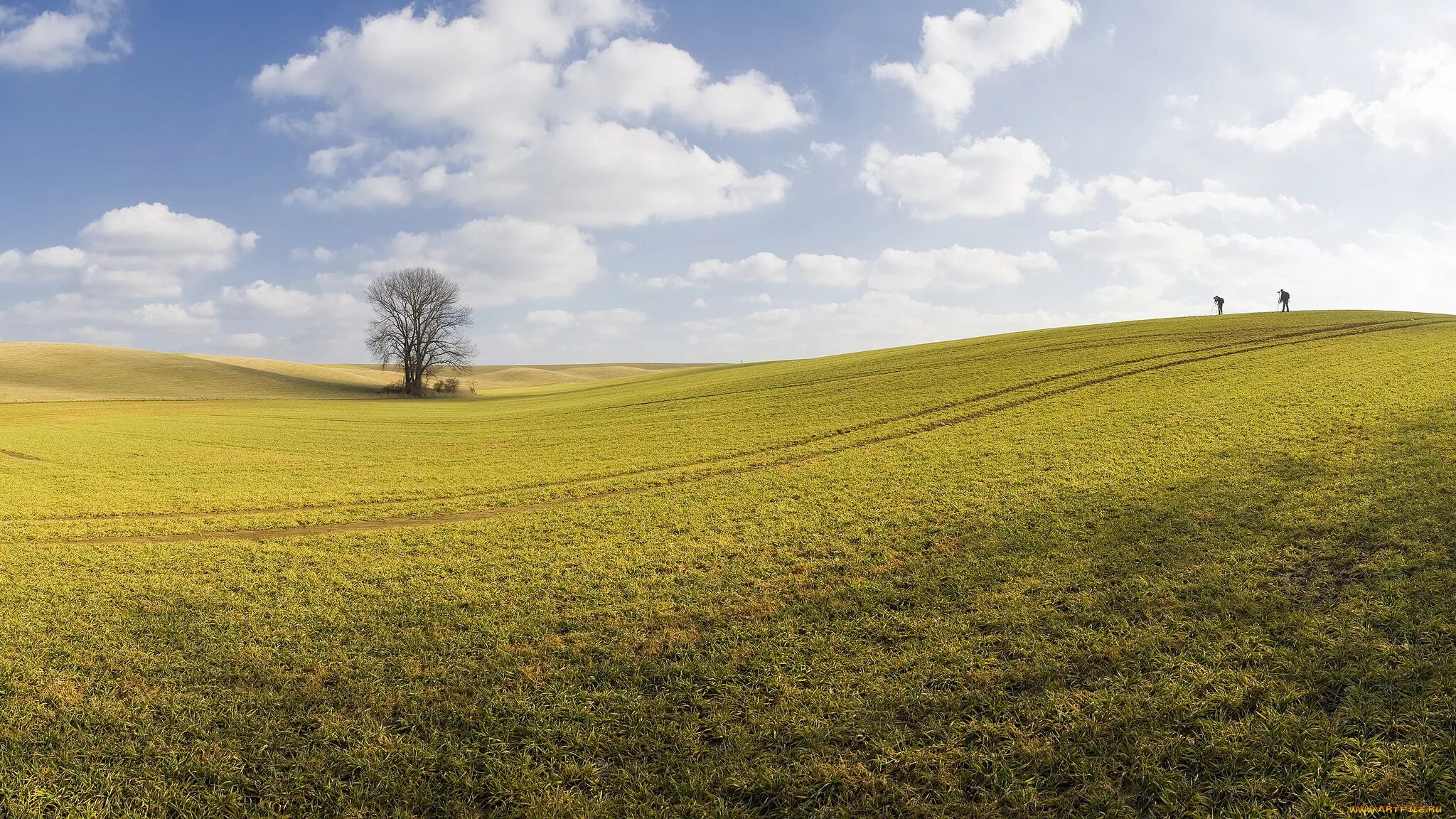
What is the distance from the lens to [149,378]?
70.5 meters

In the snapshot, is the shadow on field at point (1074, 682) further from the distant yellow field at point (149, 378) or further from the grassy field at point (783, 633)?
the distant yellow field at point (149, 378)

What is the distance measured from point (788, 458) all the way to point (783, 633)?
504 inches

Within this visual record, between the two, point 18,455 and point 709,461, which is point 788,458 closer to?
point 709,461

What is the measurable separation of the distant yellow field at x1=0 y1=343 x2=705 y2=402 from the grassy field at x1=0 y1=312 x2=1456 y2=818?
54282mm

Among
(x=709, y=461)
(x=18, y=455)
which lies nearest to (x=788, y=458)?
(x=709, y=461)

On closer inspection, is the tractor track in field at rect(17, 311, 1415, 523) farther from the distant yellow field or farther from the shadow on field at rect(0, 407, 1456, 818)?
the distant yellow field

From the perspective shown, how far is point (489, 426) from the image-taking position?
37406mm

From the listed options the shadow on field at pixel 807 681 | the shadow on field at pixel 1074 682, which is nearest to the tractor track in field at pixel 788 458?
the shadow on field at pixel 807 681

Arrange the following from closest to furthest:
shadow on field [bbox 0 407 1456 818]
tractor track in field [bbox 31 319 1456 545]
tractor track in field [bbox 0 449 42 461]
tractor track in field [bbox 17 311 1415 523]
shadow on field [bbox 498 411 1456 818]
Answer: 1. shadow on field [bbox 498 411 1456 818]
2. shadow on field [bbox 0 407 1456 818]
3. tractor track in field [bbox 31 319 1456 545]
4. tractor track in field [bbox 17 311 1415 523]
5. tractor track in field [bbox 0 449 42 461]

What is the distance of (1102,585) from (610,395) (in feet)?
154

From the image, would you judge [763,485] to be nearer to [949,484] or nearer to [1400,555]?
[949,484]

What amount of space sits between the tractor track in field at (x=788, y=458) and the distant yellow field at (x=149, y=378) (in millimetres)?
57309

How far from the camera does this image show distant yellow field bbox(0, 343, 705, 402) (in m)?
62.2

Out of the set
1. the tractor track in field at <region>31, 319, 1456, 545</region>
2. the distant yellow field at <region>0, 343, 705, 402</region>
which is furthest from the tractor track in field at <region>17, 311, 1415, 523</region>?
the distant yellow field at <region>0, 343, 705, 402</region>
